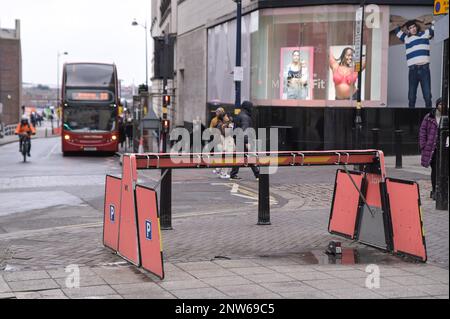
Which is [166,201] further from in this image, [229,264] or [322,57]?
[322,57]

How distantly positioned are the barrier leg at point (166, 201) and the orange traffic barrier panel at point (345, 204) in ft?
7.33

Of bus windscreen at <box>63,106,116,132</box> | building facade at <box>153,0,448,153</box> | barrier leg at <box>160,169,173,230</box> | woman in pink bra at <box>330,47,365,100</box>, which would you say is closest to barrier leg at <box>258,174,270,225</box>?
barrier leg at <box>160,169,173,230</box>

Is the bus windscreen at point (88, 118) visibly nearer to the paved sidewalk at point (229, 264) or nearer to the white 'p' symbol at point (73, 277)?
the paved sidewalk at point (229, 264)

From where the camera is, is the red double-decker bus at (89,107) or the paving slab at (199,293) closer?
the paving slab at (199,293)

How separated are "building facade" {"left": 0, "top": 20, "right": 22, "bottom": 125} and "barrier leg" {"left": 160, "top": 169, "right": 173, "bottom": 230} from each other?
84.4 m

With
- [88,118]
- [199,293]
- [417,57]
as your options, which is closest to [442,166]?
[199,293]

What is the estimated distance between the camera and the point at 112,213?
822 cm

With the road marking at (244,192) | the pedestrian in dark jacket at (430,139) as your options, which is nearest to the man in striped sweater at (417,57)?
the road marking at (244,192)

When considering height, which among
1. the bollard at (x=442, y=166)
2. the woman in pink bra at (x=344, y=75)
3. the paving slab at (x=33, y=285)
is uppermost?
the woman in pink bra at (x=344, y=75)

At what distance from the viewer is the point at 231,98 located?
103 feet

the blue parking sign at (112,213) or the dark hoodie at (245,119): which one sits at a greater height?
the dark hoodie at (245,119)

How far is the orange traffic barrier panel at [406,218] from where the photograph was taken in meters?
7.46

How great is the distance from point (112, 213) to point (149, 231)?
57.7 inches

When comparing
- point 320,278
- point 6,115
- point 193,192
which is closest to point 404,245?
point 320,278
